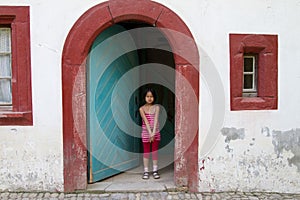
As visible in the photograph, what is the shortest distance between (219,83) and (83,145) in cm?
215

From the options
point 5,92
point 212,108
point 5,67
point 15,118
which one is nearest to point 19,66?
point 5,67

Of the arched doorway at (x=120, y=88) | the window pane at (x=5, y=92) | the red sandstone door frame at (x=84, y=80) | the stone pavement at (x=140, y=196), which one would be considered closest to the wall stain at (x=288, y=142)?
the stone pavement at (x=140, y=196)

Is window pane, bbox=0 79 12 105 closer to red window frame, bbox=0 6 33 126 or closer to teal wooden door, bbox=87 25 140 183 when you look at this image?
red window frame, bbox=0 6 33 126

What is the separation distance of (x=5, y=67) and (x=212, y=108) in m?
3.05

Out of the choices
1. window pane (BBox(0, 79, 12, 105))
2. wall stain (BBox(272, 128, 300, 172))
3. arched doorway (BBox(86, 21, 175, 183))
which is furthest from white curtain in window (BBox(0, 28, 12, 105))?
wall stain (BBox(272, 128, 300, 172))

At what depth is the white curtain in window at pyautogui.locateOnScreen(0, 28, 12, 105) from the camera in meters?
4.84

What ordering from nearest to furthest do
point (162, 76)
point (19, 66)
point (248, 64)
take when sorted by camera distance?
point (19, 66)
point (248, 64)
point (162, 76)

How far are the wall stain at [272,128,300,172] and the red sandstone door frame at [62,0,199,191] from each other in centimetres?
120

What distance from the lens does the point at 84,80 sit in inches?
189

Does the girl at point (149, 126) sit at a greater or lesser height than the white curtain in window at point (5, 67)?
lesser

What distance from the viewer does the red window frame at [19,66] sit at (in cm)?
467

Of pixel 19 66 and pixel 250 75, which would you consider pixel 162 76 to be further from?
pixel 19 66

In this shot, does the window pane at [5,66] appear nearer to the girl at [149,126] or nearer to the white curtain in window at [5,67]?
the white curtain in window at [5,67]

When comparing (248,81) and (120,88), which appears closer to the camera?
(248,81)
